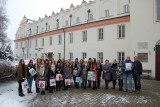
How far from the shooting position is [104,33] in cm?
2762

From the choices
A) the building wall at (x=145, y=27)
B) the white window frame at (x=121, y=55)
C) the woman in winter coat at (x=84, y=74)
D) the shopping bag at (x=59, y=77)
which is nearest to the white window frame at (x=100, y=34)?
A: the white window frame at (x=121, y=55)

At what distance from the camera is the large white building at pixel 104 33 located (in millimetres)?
21375

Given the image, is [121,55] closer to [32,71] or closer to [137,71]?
[137,71]

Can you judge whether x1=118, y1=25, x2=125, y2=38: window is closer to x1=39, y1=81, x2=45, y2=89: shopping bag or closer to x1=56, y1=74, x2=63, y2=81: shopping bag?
x1=56, y1=74, x2=63, y2=81: shopping bag

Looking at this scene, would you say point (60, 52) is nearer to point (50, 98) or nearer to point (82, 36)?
point (82, 36)

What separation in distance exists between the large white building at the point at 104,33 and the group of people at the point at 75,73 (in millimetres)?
7971

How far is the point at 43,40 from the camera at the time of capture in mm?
41531

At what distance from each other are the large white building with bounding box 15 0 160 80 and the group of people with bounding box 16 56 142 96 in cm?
797

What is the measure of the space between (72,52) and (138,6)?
44.4 ft

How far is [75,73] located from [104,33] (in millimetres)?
13589

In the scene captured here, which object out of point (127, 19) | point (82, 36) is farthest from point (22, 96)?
point (82, 36)

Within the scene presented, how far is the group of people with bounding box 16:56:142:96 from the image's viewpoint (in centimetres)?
1288

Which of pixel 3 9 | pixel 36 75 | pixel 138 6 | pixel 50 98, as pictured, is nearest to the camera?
pixel 50 98

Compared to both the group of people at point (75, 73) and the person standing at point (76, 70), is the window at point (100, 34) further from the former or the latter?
the person standing at point (76, 70)
